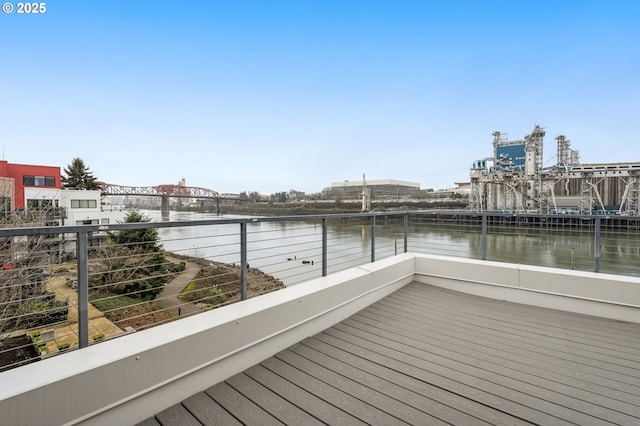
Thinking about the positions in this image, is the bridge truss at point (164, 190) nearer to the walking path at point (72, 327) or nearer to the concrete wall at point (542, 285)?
the walking path at point (72, 327)

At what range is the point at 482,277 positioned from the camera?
302 cm

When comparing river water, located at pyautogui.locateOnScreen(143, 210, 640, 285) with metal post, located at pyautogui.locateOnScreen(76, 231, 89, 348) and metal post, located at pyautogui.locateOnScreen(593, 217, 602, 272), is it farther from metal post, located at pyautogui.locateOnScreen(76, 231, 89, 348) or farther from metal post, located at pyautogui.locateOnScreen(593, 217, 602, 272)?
metal post, located at pyautogui.locateOnScreen(76, 231, 89, 348)

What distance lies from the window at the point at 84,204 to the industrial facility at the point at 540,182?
3426 cm

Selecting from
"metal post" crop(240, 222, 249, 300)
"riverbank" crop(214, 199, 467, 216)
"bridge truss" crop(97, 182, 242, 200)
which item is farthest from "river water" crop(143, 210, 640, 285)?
"bridge truss" crop(97, 182, 242, 200)

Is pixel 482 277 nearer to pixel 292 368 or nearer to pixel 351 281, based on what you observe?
pixel 351 281

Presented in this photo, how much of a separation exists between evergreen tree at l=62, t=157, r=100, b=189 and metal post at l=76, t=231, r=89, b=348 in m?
42.7

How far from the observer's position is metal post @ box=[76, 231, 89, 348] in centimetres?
124

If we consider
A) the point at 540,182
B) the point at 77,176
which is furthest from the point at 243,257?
the point at 77,176

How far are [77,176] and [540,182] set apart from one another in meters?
51.1

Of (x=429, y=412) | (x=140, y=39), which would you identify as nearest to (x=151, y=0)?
(x=140, y=39)

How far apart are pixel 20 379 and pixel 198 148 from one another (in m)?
30.6

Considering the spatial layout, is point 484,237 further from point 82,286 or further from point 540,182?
point 540,182

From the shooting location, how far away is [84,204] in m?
25.2

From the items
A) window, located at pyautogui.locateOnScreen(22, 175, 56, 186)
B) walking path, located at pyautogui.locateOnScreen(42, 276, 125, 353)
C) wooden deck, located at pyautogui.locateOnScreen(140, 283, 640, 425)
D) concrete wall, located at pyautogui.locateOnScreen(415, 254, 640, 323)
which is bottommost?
walking path, located at pyautogui.locateOnScreen(42, 276, 125, 353)
